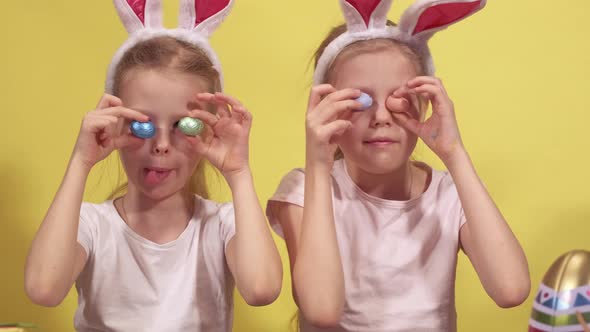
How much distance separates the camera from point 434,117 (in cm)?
105

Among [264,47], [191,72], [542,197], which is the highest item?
[264,47]

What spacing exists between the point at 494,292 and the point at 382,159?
0.21 metres

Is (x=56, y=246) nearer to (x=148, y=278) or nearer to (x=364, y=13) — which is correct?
(x=148, y=278)

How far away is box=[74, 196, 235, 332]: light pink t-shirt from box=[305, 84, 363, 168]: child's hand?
16 cm

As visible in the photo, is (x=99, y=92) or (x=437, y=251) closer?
(x=437, y=251)

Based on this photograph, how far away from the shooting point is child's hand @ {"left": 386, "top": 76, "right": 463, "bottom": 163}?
1.01m

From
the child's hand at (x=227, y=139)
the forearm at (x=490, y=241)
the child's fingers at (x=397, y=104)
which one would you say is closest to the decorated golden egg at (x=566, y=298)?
the forearm at (x=490, y=241)

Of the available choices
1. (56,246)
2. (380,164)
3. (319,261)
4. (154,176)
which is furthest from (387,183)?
(56,246)

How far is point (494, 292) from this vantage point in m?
1.01

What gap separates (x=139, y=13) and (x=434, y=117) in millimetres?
402

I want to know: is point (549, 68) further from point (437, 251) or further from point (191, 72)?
point (191, 72)

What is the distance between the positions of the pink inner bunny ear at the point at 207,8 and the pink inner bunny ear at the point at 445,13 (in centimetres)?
25

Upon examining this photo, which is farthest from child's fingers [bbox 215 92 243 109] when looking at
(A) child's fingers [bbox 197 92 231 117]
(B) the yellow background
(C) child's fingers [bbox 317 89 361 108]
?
(B) the yellow background

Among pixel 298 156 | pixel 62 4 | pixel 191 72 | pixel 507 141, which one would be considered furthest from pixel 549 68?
pixel 62 4
